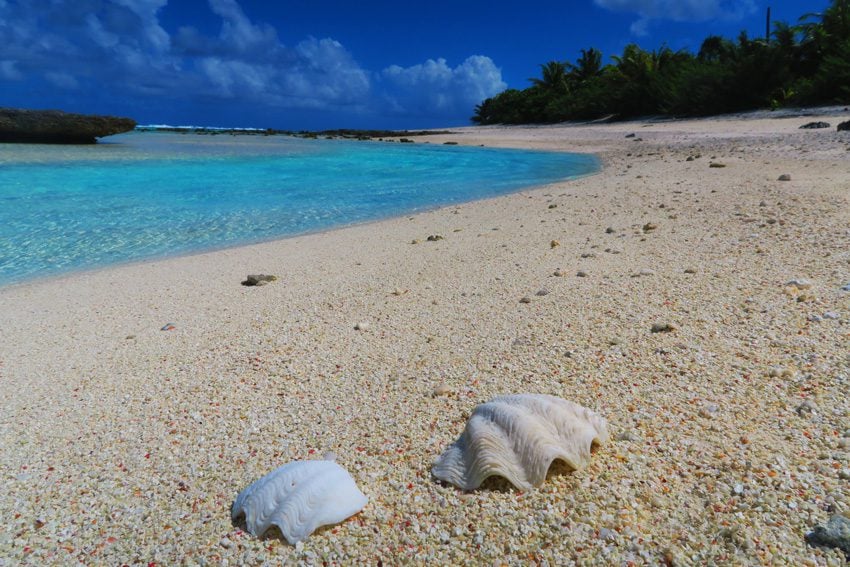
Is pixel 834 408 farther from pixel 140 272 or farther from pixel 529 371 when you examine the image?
pixel 140 272

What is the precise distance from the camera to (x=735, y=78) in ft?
108

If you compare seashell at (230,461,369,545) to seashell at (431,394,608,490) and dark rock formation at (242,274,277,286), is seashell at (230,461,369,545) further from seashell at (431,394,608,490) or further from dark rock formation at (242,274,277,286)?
dark rock formation at (242,274,277,286)

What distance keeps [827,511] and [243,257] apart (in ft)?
21.9

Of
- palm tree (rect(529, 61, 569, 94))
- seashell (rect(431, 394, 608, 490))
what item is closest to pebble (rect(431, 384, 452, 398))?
seashell (rect(431, 394, 608, 490))

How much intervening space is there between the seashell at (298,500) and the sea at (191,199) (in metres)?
6.27

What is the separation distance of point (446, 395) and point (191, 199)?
12.1 meters

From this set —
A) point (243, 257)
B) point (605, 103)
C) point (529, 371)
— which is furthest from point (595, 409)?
point (605, 103)

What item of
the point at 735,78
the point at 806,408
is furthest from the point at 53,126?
the point at 735,78

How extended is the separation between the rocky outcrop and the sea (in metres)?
10.4

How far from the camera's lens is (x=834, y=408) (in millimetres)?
2199

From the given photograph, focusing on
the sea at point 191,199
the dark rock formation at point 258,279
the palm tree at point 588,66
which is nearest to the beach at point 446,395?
the dark rock formation at point 258,279

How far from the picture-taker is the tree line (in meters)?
27.5

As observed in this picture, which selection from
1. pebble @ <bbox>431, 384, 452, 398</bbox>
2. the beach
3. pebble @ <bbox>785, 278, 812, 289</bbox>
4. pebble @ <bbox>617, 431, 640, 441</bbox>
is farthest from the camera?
pebble @ <bbox>785, 278, 812, 289</bbox>

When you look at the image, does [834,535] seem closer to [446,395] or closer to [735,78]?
[446,395]
